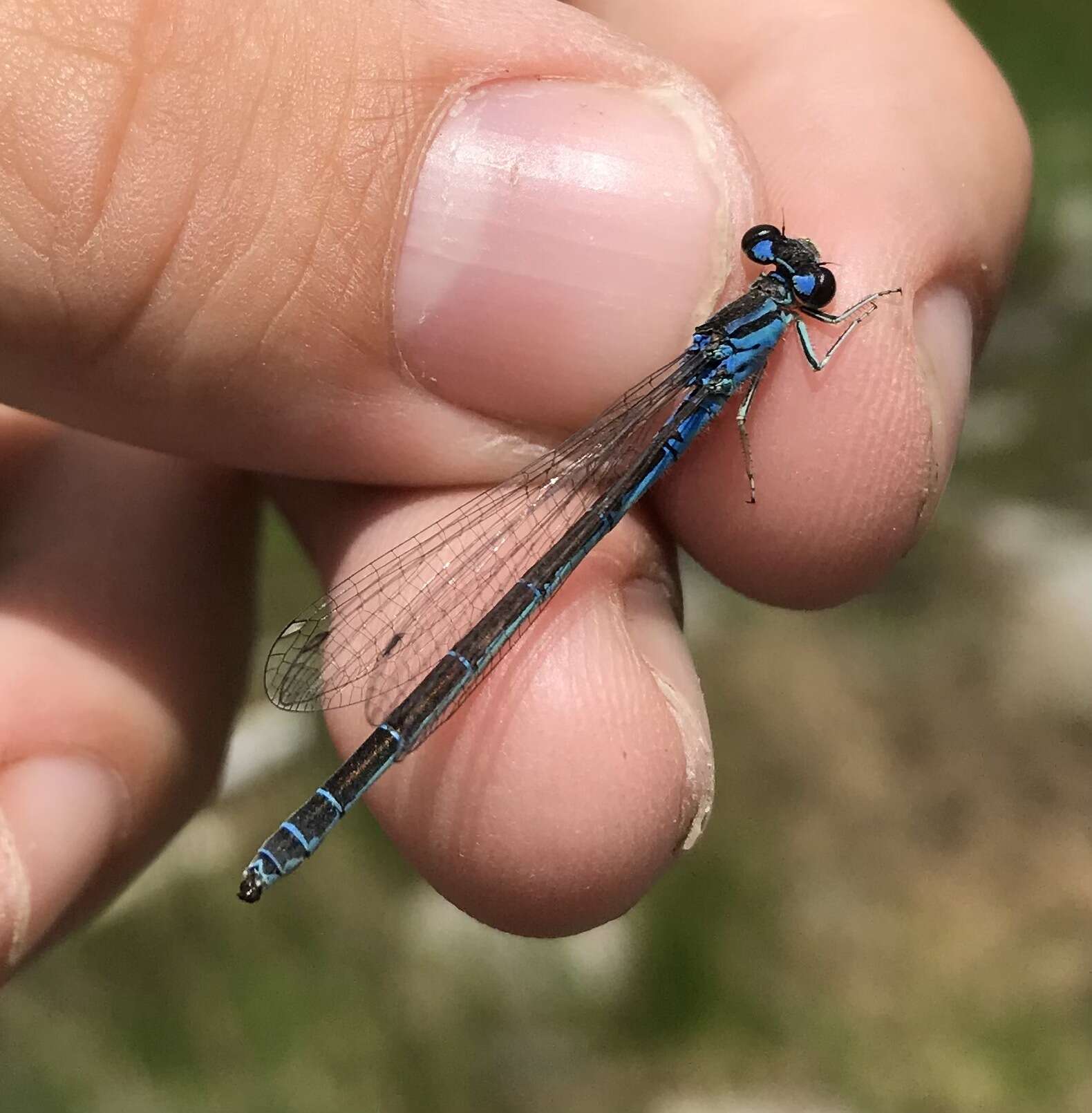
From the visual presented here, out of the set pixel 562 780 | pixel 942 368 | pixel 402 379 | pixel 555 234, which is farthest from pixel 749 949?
pixel 555 234

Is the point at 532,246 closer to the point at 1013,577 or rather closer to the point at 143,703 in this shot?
the point at 143,703

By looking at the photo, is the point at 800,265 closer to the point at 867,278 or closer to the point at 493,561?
the point at 867,278

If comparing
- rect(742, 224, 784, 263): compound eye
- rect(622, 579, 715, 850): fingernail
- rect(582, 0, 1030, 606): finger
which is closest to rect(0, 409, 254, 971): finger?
rect(622, 579, 715, 850): fingernail

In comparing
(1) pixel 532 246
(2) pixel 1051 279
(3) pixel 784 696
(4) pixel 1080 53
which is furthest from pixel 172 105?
(4) pixel 1080 53

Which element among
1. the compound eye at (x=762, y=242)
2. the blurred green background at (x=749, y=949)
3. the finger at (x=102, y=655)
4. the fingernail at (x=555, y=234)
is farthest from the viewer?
the blurred green background at (x=749, y=949)

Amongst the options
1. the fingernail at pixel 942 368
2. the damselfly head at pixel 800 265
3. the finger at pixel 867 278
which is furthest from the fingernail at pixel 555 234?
the fingernail at pixel 942 368

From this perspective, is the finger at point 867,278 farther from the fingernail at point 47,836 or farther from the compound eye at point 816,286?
the fingernail at point 47,836

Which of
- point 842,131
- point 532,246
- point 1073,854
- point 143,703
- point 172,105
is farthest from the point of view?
point 1073,854
